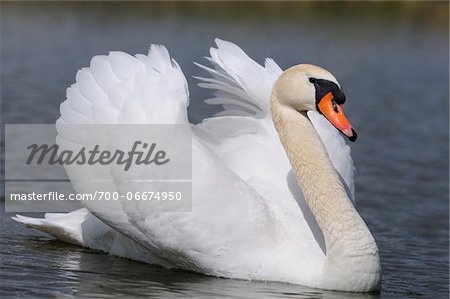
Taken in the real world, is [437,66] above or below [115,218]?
above

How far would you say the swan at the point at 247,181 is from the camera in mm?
7145

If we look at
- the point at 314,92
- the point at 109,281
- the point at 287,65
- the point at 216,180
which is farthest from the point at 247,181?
the point at 287,65

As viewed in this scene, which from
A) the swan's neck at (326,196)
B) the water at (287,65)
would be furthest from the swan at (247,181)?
the water at (287,65)

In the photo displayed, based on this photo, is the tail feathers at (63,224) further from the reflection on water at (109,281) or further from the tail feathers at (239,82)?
the tail feathers at (239,82)

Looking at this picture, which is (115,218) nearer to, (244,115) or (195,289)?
(195,289)

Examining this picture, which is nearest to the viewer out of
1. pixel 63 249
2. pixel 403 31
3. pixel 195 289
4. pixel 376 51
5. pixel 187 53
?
pixel 195 289

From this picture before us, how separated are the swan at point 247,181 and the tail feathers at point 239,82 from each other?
10 mm

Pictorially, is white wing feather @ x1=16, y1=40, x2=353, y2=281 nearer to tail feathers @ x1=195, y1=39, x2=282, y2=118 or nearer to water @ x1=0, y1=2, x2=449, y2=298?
tail feathers @ x1=195, y1=39, x2=282, y2=118

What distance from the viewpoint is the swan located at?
7145 mm

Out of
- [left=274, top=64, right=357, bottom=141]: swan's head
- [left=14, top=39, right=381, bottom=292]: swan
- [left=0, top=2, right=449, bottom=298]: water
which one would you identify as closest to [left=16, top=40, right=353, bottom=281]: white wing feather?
[left=14, top=39, right=381, bottom=292]: swan

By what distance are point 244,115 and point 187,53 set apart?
1355 cm

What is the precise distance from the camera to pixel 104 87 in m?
7.62

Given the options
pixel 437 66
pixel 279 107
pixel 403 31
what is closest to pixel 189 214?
pixel 279 107

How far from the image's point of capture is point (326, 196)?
24.4 feet
